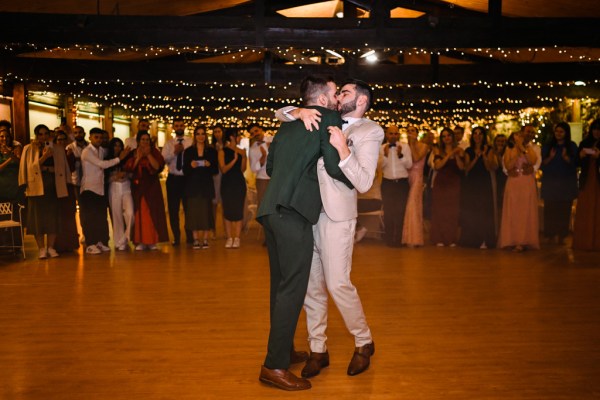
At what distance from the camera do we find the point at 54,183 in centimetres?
711

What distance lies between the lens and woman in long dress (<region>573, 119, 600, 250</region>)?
7477 millimetres

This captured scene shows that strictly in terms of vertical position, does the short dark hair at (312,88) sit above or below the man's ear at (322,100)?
above

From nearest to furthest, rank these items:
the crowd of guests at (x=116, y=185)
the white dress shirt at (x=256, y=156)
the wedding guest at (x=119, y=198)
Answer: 1. the crowd of guests at (x=116, y=185)
2. the wedding guest at (x=119, y=198)
3. the white dress shirt at (x=256, y=156)

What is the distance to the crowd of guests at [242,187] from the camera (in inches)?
291

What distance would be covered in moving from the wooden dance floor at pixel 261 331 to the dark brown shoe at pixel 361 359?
45 mm

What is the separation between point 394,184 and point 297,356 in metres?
4.85

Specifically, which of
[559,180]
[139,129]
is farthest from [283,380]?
[559,180]

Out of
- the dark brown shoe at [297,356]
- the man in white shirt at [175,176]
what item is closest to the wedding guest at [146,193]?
the man in white shirt at [175,176]

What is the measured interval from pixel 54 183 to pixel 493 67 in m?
8.66

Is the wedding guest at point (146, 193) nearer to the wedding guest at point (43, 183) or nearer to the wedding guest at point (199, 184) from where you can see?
the wedding guest at point (199, 184)

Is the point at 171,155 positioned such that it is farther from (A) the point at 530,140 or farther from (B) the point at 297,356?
(B) the point at 297,356

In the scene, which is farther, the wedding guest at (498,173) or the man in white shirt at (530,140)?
the wedding guest at (498,173)

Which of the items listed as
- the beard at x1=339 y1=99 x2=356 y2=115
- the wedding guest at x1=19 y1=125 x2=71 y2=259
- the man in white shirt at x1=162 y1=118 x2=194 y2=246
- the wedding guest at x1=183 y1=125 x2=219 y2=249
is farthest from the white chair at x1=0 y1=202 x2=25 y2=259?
the beard at x1=339 y1=99 x2=356 y2=115

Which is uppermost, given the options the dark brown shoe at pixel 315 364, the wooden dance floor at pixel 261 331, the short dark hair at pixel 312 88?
the short dark hair at pixel 312 88
